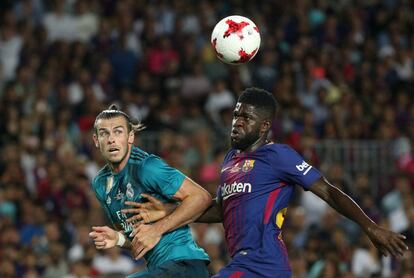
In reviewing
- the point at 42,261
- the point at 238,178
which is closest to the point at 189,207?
the point at 238,178

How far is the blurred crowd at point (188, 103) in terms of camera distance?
12875 mm

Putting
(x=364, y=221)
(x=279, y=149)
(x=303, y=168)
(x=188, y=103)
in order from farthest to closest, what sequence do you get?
(x=188, y=103), (x=279, y=149), (x=303, y=168), (x=364, y=221)

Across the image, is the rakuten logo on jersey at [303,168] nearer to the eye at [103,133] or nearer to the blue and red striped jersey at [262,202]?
the blue and red striped jersey at [262,202]

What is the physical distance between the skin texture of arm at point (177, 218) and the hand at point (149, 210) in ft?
0.13

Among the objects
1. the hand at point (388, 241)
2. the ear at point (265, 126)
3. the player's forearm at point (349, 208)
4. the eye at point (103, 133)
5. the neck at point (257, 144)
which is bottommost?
the hand at point (388, 241)

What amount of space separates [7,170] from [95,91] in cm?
221

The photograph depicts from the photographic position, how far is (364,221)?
21.9 ft

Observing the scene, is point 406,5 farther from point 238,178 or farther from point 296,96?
point 238,178

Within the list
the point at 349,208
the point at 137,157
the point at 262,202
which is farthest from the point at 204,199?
the point at 349,208

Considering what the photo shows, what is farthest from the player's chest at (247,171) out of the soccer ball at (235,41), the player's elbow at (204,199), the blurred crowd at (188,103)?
the blurred crowd at (188,103)

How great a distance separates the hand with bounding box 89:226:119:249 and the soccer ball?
5.94 feet

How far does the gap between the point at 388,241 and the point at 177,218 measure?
1.49 meters

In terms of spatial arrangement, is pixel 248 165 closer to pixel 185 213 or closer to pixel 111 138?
pixel 185 213

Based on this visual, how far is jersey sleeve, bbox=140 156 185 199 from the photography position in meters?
7.17
